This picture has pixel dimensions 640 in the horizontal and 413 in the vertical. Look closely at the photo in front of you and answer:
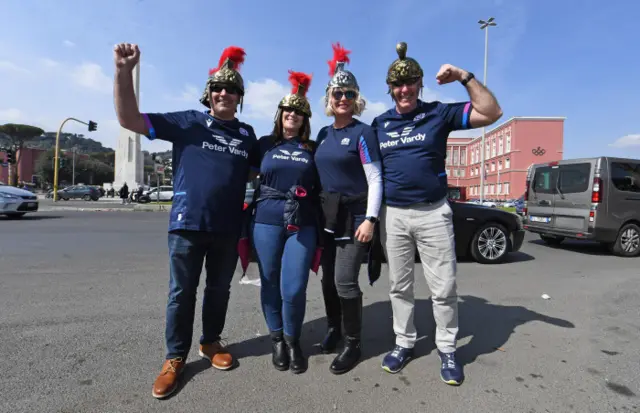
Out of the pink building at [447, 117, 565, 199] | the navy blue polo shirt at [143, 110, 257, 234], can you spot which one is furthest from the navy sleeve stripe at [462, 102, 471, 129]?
the pink building at [447, 117, 565, 199]

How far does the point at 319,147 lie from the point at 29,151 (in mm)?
102939

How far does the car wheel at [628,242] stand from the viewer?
747 centimetres

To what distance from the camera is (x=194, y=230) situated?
7.71 feet

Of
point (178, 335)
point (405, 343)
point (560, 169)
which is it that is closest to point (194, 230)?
point (178, 335)

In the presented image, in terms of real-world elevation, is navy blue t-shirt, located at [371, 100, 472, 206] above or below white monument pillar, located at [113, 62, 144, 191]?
below

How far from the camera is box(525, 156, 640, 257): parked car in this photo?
7.29m

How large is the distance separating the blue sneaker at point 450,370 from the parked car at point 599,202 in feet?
21.6

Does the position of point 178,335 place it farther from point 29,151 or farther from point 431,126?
point 29,151

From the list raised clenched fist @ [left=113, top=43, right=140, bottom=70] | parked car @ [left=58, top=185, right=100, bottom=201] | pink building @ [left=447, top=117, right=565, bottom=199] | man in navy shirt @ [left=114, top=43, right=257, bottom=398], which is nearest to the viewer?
raised clenched fist @ [left=113, top=43, right=140, bottom=70]

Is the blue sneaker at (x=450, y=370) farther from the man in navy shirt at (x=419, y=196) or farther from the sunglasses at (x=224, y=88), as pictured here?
the sunglasses at (x=224, y=88)

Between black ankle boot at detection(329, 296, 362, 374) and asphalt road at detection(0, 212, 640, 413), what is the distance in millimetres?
110

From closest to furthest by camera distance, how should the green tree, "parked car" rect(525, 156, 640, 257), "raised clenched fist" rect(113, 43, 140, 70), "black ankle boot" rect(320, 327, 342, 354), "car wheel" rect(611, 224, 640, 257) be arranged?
"raised clenched fist" rect(113, 43, 140, 70), "black ankle boot" rect(320, 327, 342, 354), "parked car" rect(525, 156, 640, 257), "car wheel" rect(611, 224, 640, 257), the green tree

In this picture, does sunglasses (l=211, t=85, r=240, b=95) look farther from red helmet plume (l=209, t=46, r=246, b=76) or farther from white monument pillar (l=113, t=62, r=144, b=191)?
white monument pillar (l=113, t=62, r=144, b=191)

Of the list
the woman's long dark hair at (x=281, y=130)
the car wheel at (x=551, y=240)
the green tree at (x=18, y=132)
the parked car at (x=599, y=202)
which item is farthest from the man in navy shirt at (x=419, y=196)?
the green tree at (x=18, y=132)
